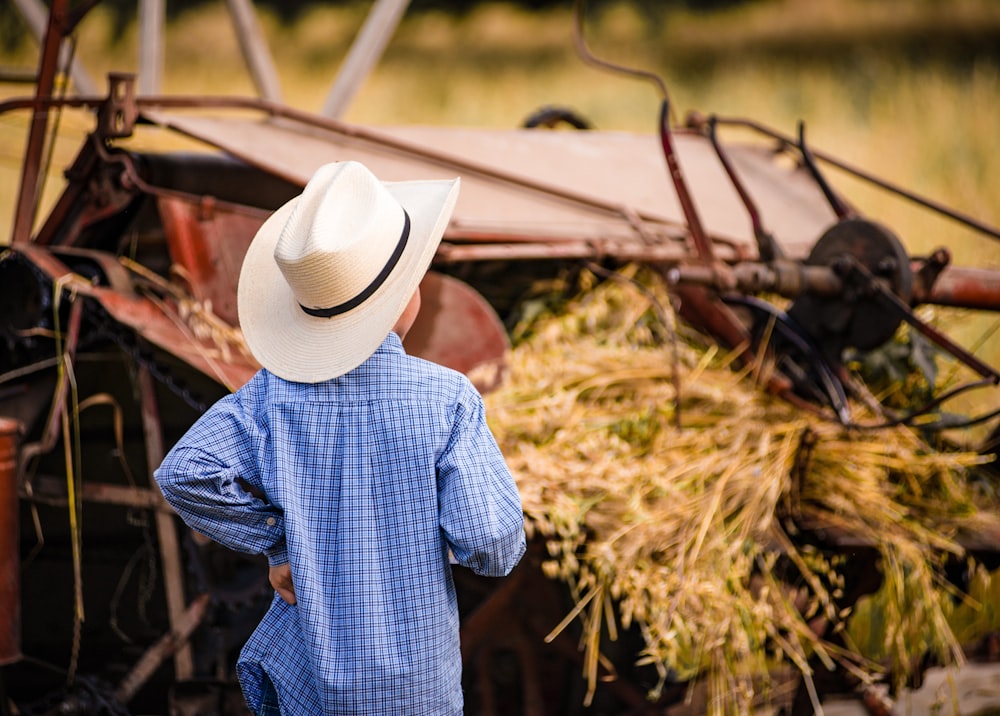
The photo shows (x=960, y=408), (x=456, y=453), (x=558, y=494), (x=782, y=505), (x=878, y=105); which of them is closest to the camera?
(x=456, y=453)

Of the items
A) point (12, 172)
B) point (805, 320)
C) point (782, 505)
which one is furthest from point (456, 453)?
point (12, 172)

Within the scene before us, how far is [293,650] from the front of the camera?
190cm

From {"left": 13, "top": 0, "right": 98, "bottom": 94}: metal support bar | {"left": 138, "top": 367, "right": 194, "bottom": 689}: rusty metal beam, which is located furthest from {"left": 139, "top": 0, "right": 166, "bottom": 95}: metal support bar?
{"left": 138, "top": 367, "right": 194, "bottom": 689}: rusty metal beam

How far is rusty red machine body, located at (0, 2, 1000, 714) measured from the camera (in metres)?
2.91

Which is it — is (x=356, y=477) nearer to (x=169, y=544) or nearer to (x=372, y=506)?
(x=372, y=506)

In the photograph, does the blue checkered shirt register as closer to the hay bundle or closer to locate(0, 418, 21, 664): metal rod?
the hay bundle

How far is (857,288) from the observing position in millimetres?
3092

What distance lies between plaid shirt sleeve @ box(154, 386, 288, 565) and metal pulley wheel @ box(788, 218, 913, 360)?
1.99m

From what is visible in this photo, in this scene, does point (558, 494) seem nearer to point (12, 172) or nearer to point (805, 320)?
point (805, 320)

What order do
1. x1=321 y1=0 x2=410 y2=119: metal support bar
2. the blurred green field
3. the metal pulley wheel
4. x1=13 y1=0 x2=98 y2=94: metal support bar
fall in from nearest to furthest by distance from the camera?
the metal pulley wheel → x1=13 y1=0 x2=98 y2=94: metal support bar → x1=321 y1=0 x2=410 y2=119: metal support bar → the blurred green field

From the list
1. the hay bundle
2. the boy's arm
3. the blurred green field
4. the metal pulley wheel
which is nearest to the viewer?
the boy's arm

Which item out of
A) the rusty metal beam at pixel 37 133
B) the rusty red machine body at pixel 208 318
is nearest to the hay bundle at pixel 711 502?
the rusty red machine body at pixel 208 318

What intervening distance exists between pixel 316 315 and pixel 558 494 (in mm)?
1150

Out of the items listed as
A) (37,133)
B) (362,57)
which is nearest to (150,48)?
(362,57)
